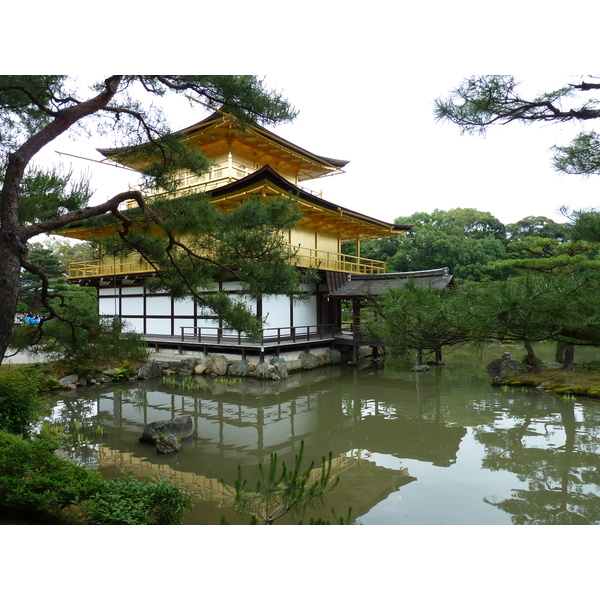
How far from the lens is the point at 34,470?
9.94 ft

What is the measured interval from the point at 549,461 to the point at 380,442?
229cm

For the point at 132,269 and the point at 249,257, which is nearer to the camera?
the point at 249,257

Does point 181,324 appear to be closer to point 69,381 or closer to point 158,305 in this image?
point 158,305

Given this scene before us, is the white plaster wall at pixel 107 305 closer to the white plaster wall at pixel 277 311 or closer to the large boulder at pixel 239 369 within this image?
the white plaster wall at pixel 277 311

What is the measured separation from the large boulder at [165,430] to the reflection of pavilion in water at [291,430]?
0.47 feet

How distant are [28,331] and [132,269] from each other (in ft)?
32.3

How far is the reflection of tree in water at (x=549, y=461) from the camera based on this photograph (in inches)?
162

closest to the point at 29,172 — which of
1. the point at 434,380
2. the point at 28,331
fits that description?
the point at 28,331

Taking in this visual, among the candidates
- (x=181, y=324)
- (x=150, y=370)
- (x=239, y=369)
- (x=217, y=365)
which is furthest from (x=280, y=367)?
(x=181, y=324)

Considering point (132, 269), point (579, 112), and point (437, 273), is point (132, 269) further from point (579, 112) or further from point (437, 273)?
point (579, 112)

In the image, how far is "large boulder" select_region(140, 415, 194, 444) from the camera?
20.3 ft

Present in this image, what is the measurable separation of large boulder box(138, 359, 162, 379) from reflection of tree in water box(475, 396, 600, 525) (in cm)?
878

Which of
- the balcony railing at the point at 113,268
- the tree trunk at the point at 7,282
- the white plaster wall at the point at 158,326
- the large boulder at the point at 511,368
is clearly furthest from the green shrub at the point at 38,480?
the white plaster wall at the point at 158,326

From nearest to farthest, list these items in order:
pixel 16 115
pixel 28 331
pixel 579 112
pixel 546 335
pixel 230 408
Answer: pixel 546 335, pixel 579 112, pixel 16 115, pixel 28 331, pixel 230 408
